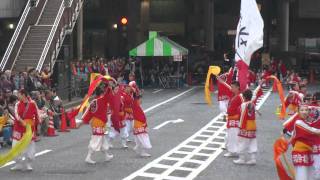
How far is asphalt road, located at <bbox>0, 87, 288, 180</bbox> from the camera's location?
45.0 ft

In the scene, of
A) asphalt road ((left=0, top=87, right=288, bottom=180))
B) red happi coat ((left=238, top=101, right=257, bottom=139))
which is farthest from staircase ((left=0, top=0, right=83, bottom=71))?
red happi coat ((left=238, top=101, right=257, bottom=139))

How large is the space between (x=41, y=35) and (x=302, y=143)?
23.2m

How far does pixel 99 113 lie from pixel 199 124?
25.5ft

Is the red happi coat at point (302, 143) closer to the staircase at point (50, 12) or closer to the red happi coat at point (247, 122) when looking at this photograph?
the red happi coat at point (247, 122)

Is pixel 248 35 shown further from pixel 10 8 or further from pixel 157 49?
pixel 10 8

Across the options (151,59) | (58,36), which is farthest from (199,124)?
(151,59)

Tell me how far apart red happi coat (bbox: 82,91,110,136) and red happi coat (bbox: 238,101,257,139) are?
3260mm

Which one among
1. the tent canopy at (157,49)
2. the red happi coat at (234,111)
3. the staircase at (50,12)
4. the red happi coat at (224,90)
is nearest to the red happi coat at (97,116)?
the red happi coat at (234,111)

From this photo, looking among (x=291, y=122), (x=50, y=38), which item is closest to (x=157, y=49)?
(x=50, y=38)

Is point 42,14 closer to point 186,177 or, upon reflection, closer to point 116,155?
point 116,155

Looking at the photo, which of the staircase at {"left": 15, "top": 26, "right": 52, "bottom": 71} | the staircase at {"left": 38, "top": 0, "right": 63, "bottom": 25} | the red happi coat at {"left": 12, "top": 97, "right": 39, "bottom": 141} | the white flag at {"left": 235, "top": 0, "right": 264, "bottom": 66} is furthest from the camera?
the staircase at {"left": 38, "top": 0, "right": 63, "bottom": 25}

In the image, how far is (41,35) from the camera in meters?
31.8

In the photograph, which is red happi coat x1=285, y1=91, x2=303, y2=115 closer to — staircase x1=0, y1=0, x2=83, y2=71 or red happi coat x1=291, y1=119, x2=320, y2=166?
red happi coat x1=291, y1=119, x2=320, y2=166

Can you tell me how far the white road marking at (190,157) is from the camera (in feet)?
44.9
